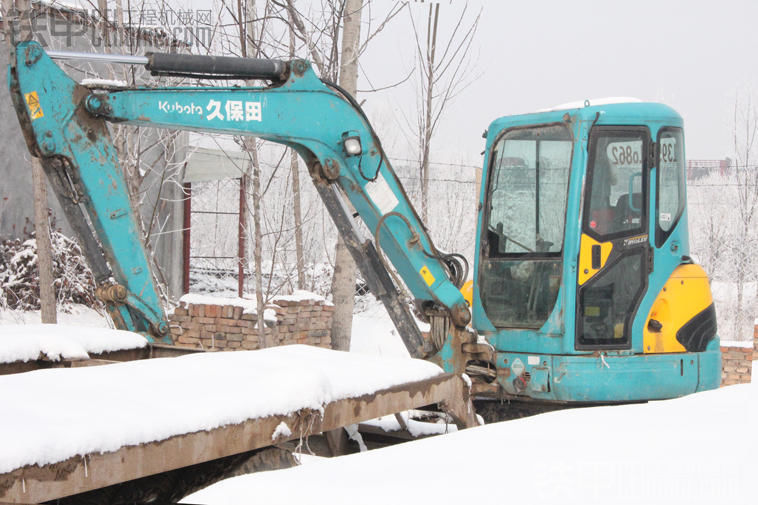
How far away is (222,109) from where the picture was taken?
235 inches

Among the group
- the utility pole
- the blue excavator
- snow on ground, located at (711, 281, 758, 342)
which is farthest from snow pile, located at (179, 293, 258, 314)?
snow on ground, located at (711, 281, 758, 342)

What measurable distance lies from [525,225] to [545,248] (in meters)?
0.26

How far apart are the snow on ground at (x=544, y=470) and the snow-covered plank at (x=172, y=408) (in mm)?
279

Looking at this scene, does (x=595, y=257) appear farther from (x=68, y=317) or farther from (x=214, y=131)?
(x=68, y=317)

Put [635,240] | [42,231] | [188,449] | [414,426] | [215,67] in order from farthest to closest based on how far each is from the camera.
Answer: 1. [42,231]
2. [635,240]
3. [215,67]
4. [414,426]
5. [188,449]

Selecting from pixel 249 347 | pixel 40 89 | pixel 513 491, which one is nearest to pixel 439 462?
pixel 513 491

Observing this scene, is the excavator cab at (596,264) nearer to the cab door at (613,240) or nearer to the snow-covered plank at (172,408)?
the cab door at (613,240)

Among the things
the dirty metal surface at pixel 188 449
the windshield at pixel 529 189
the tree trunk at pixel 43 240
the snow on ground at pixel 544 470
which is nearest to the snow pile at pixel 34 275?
the tree trunk at pixel 43 240

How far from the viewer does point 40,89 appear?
541 centimetres

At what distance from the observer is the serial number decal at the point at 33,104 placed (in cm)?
540

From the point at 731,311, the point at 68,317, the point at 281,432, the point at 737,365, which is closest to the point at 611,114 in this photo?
the point at 281,432

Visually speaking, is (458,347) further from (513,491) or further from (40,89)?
(513,491)

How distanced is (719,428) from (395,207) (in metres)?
3.76

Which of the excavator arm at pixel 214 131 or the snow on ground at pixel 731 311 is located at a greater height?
the excavator arm at pixel 214 131
